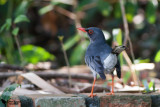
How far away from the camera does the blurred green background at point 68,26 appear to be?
5891 millimetres

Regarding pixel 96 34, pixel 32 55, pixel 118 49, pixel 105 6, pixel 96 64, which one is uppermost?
pixel 105 6

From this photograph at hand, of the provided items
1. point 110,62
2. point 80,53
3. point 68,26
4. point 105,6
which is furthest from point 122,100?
point 68,26

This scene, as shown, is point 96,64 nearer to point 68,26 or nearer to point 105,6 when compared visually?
point 105,6


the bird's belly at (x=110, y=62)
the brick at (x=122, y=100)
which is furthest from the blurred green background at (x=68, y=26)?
the brick at (x=122, y=100)

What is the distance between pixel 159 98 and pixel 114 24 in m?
5.67

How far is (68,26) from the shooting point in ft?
30.0

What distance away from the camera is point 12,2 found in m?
6.64

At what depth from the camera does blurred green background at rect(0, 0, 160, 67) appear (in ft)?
19.3

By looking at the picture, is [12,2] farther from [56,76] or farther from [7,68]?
[56,76]

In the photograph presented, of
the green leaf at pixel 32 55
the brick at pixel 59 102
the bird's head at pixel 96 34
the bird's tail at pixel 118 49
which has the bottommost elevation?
the brick at pixel 59 102

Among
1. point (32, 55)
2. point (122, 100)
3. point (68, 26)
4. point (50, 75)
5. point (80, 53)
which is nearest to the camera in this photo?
point (122, 100)

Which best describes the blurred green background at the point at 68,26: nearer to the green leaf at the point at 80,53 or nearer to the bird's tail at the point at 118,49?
the green leaf at the point at 80,53

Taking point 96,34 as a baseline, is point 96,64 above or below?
below

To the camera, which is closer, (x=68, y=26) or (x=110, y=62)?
(x=110, y=62)
